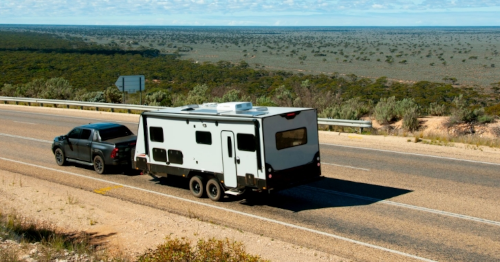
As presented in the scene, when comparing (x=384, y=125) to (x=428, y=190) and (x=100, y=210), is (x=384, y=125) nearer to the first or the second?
(x=428, y=190)

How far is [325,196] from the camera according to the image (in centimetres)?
1345

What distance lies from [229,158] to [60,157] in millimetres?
8122

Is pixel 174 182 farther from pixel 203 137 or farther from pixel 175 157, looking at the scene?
pixel 203 137

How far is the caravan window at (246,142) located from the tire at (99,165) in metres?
6.02

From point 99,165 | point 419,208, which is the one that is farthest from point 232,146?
point 99,165

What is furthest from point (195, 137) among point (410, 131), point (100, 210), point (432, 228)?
point (410, 131)

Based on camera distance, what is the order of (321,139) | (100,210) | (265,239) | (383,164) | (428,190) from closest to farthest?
(265,239) → (100,210) → (428,190) → (383,164) → (321,139)

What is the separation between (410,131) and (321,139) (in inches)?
181

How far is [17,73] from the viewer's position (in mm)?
72500

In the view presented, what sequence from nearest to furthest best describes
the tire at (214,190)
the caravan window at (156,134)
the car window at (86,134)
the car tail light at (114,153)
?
the tire at (214,190), the caravan window at (156,134), the car tail light at (114,153), the car window at (86,134)

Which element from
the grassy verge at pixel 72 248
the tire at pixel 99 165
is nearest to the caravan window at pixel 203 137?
the grassy verge at pixel 72 248

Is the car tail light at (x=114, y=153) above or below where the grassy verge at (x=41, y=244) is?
above

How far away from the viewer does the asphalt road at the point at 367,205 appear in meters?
10.1

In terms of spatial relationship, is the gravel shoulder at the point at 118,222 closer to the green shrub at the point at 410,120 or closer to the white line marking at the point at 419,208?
the white line marking at the point at 419,208
